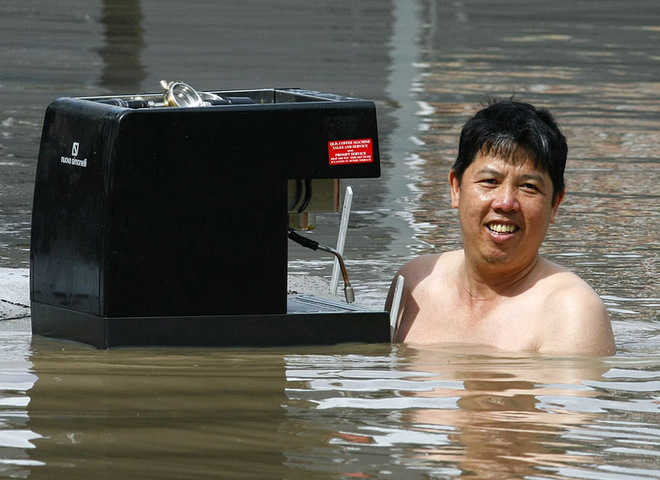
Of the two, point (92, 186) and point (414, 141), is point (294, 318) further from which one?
point (414, 141)

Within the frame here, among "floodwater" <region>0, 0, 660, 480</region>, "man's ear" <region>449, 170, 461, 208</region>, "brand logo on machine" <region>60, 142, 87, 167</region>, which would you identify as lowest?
"floodwater" <region>0, 0, 660, 480</region>

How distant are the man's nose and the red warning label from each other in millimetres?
472

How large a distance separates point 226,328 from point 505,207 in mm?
960

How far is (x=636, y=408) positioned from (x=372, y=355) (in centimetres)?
87

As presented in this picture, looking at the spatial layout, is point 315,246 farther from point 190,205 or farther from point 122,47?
point 122,47

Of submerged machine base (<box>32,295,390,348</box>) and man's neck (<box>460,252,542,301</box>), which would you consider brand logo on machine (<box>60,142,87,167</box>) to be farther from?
man's neck (<box>460,252,542,301</box>)

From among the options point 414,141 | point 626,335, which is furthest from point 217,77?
point 626,335

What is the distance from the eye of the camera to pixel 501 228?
445cm

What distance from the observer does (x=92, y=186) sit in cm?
401

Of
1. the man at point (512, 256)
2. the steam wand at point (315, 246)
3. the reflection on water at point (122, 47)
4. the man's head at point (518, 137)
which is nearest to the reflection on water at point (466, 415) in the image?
the man at point (512, 256)

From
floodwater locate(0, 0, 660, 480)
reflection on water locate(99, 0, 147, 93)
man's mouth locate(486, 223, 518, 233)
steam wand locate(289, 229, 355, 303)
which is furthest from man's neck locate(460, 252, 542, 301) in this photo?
reflection on water locate(99, 0, 147, 93)

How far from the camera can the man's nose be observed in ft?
14.3

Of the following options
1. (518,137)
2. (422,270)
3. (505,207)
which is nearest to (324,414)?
(505,207)

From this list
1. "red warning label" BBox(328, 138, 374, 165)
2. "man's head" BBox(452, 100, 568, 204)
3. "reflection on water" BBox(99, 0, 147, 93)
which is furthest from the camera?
"reflection on water" BBox(99, 0, 147, 93)
